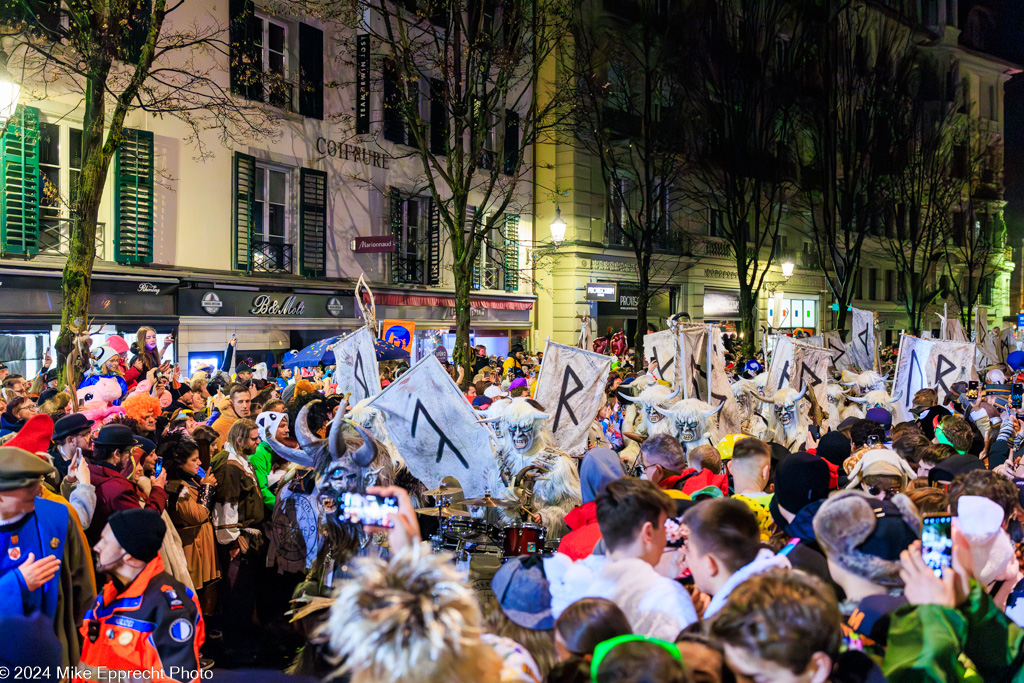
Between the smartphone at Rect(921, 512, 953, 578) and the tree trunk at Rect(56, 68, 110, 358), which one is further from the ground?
the tree trunk at Rect(56, 68, 110, 358)

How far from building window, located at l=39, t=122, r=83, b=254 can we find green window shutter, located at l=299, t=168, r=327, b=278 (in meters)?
5.01

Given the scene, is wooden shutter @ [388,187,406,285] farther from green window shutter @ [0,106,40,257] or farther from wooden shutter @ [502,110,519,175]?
green window shutter @ [0,106,40,257]

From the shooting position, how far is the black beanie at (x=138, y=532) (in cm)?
339

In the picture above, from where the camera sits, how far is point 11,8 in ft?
38.1

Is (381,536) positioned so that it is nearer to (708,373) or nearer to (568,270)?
(708,373)

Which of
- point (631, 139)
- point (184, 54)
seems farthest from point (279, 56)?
point (631, 139)

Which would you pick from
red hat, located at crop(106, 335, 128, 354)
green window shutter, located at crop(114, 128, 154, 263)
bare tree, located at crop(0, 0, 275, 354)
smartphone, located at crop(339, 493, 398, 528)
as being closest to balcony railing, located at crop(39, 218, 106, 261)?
green window shutter, located at crop(114, 128, 154, 263)

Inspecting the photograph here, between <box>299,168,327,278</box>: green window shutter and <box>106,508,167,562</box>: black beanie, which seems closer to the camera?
<box>106,508,167,562</box>: black beanie

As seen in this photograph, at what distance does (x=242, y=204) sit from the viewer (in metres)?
16.9

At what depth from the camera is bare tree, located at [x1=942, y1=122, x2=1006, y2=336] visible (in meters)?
36.5

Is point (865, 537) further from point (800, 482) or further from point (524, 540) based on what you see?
point (524, 540)

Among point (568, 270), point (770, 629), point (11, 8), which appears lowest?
point (770, 629)

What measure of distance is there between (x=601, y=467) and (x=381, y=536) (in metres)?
1.38

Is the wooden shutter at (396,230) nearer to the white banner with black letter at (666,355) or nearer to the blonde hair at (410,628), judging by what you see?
the white banner with black letter at (666,355)
